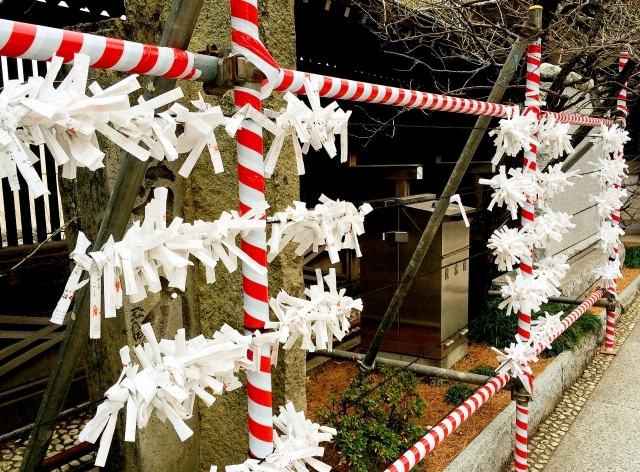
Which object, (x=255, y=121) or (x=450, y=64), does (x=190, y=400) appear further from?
(x=450, y=64)

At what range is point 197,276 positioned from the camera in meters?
2.57

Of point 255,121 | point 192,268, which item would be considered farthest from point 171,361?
point 192,268

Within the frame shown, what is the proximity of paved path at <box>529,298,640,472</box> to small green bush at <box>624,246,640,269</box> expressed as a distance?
4.52 metres

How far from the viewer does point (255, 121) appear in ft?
5.04

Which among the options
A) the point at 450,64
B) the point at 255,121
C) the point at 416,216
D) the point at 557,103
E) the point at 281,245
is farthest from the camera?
the point at 450,64

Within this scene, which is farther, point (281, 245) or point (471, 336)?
point (471, 336)

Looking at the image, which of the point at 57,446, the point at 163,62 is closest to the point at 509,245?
the point at 163,62

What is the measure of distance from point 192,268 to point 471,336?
14.2ft

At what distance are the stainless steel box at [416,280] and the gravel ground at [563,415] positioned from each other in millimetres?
1049

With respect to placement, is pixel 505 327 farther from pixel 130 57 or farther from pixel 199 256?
pixel 130 57

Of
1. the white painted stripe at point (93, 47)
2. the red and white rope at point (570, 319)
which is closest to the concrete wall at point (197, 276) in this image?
the white painted stripe at point (93, 47)

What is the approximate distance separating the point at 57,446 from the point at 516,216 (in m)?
3.72

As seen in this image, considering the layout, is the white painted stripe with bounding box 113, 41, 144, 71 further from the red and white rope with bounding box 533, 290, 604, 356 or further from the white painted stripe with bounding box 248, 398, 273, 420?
the red and white rope with bounding box 533, 290, 604, 356

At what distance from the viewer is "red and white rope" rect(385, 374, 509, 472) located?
93.9 inches
